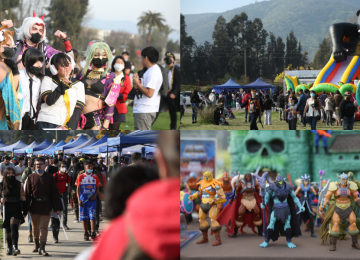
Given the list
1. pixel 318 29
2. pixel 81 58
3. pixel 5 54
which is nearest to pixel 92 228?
pixel 81 58

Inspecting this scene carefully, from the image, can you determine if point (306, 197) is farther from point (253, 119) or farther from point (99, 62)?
point (99, 62)

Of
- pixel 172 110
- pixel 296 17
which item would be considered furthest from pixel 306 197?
pixel 172 110

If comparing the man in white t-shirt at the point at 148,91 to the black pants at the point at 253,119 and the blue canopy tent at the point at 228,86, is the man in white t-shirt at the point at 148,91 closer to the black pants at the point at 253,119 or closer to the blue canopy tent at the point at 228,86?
the blue canopy tent at the point at 228,86

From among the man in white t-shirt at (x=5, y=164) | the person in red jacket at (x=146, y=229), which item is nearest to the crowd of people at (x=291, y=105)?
the man in white t-shirt at (x=5, y=164)

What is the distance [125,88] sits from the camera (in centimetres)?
459

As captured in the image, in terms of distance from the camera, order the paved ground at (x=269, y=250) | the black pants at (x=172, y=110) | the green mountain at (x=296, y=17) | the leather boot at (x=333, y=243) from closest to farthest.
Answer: the black pants at (x=172, y=110), the green mountain at (x=296, y=17), the paved ground at (x=269, y=250), the leather boot at (x=333, y=243)

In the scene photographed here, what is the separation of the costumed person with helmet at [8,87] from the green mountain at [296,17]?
213 cm

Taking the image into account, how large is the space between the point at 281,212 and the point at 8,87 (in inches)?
156

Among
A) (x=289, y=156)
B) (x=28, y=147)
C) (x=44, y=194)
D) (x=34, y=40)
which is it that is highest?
(x=34, y=40)

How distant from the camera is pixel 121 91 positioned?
15.1 feet

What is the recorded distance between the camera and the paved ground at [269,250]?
542 centimetres

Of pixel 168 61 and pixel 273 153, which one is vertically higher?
pixel 168 61

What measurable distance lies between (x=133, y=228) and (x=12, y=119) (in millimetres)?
3362

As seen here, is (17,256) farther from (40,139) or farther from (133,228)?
(133,228)
